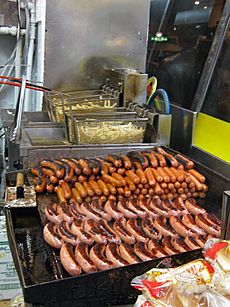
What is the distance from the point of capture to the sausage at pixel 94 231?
1.96m

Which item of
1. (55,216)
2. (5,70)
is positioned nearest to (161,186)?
(55,216)

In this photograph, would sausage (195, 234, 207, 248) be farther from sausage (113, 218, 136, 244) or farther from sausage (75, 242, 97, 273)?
sausage (75, 242, 97, 273)

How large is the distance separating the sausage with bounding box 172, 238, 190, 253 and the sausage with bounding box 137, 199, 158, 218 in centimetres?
31

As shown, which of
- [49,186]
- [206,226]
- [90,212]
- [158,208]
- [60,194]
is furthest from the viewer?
[49,186]

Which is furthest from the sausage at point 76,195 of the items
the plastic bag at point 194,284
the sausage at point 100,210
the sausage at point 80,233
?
the plastic bag at point 194,284

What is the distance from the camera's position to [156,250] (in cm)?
189

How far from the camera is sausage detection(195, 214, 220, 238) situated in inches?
81.7

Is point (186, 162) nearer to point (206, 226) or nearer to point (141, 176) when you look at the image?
point (141, 176)

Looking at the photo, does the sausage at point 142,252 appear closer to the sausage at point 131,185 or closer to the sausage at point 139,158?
the sausage at point 131,185

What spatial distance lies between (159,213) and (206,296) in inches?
50.9

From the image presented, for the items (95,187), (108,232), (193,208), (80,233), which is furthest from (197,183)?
(80,233)

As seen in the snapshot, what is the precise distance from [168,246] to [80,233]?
43 cm

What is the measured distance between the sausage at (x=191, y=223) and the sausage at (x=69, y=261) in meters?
0.64

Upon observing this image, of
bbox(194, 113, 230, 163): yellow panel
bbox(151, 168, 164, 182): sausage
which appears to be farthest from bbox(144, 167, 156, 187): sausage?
bbox(194, 113, 230, 163): yellow panel
